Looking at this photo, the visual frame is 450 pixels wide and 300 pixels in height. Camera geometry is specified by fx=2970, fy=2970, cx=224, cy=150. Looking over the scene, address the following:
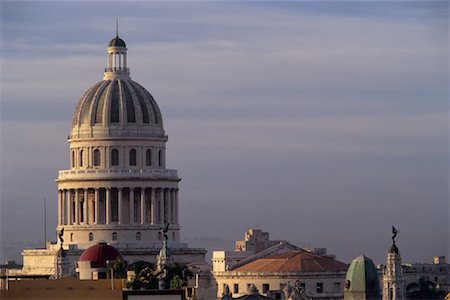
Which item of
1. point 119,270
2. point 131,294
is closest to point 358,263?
point 119,270

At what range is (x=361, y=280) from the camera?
6161 inches

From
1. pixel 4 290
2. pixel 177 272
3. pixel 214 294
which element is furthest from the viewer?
pixel 177 272

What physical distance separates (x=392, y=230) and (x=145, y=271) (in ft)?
137

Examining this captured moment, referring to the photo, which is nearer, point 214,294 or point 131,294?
point 131,294

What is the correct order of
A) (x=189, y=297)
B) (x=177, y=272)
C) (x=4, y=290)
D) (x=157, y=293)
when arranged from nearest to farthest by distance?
(x=157, y=293) → (x=4, y=290) → (x=189, y=297) → (x=177, y=272)

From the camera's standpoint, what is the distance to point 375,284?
156500mm

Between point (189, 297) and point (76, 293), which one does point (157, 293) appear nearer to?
point (76, 293)

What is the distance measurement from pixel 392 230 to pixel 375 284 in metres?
42.4

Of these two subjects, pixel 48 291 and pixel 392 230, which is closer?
pixel 48 291

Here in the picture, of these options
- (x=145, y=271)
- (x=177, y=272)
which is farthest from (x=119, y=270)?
(x=145, y=271)

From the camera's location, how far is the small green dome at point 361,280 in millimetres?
155750

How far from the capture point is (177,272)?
181375mm

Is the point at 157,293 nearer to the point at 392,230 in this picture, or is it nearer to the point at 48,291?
the point at 48,291

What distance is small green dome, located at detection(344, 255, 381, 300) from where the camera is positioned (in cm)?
15575
